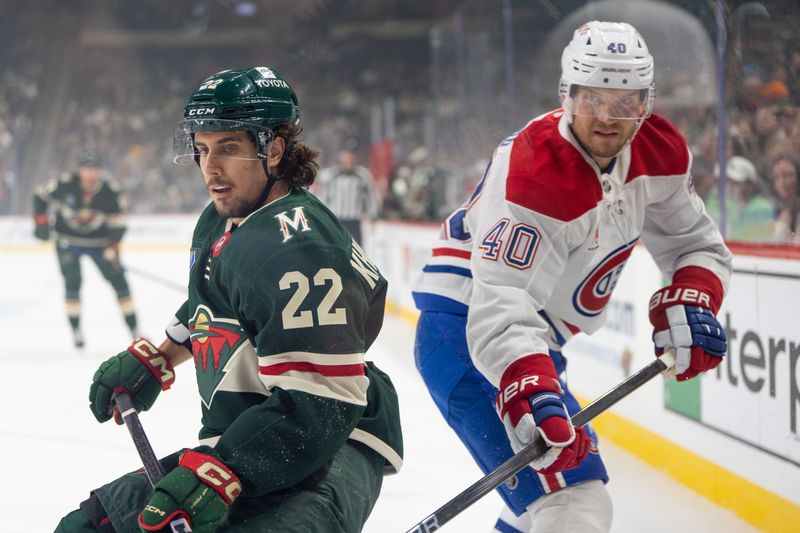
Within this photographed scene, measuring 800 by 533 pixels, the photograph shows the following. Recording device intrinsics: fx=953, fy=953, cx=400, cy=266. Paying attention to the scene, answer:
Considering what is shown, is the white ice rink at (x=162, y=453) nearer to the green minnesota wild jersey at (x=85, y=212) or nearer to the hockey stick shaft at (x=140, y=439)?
the green minnesota wild jersey at (x=85, y=212)

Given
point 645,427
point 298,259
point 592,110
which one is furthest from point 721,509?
point 298,259

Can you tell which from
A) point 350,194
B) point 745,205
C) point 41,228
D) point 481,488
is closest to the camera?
point 481,488

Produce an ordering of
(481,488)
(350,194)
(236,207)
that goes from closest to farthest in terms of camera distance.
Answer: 1. (236,207)
2. (481,488)
3. (350,194)

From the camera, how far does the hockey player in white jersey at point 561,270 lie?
160 centimetres

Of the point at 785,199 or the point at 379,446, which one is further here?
the point at 785,199

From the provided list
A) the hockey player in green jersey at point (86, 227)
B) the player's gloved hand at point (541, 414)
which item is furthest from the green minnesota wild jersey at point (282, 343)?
the hockey player in green jersey at point (86, 227)

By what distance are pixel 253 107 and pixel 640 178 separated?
0.79 meters

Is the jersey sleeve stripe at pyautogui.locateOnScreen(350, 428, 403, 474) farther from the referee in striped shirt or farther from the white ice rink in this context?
the referee in striped shirt

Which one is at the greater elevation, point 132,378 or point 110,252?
point 132,378

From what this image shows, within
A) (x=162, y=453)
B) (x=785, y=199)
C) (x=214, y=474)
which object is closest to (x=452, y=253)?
(x=214, y=474)

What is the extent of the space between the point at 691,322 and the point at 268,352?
3.06 ft

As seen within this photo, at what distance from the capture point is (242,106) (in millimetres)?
1418

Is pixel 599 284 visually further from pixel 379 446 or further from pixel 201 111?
pixel 201 111

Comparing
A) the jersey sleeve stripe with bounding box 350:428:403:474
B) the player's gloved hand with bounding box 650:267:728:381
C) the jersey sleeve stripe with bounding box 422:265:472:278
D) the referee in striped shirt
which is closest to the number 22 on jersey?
the jersey sleeve stripe with bounding box 350:428:403:474
